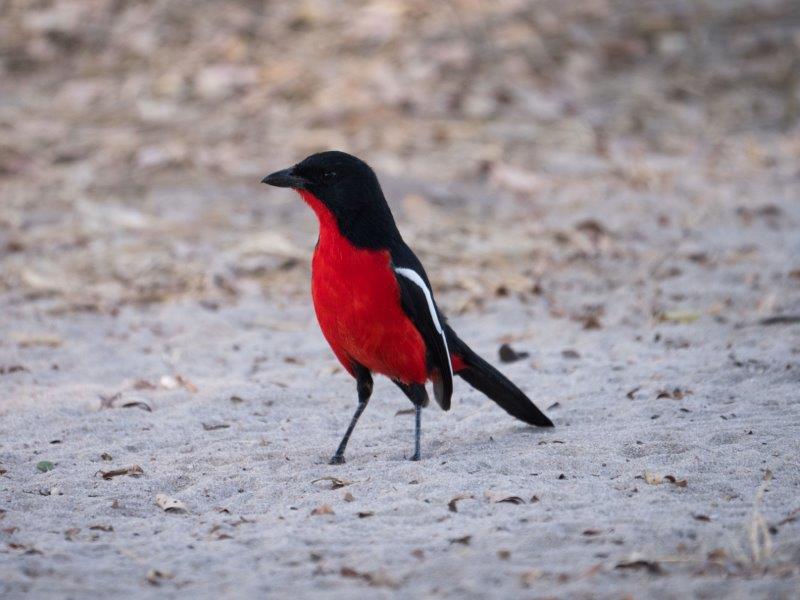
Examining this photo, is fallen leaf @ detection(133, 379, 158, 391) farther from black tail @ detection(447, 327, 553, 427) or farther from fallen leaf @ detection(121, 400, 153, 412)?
black tail @ detection(447, 327, 553, 427)

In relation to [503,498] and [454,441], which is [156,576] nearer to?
[503,498]

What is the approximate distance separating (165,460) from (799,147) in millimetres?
8111

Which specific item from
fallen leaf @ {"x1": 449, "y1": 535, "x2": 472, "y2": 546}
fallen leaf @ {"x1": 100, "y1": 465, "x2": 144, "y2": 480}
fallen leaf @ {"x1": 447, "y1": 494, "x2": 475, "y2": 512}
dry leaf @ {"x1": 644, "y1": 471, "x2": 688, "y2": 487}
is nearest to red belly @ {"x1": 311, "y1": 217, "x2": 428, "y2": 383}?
fallen leaf @ {"x1": 447, "y1": 494, "x2": 475, "y2": 512}

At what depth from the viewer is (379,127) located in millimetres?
10367

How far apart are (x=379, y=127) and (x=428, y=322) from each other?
616cm

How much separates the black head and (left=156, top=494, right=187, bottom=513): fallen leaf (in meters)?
1.21

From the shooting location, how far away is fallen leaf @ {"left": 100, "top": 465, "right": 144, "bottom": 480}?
13.8 feet

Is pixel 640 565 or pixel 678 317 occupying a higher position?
pixel 678 317

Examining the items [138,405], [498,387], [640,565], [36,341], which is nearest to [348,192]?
[498,387]

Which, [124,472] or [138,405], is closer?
[124,472]

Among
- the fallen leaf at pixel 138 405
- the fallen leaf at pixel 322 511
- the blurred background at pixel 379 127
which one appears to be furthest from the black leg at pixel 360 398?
the blurred background at pixel 379 127

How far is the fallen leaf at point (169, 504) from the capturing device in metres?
3.89

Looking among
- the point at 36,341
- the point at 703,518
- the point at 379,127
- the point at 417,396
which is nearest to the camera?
the point at 703,518

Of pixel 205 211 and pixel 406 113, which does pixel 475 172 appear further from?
pixel 205 211
